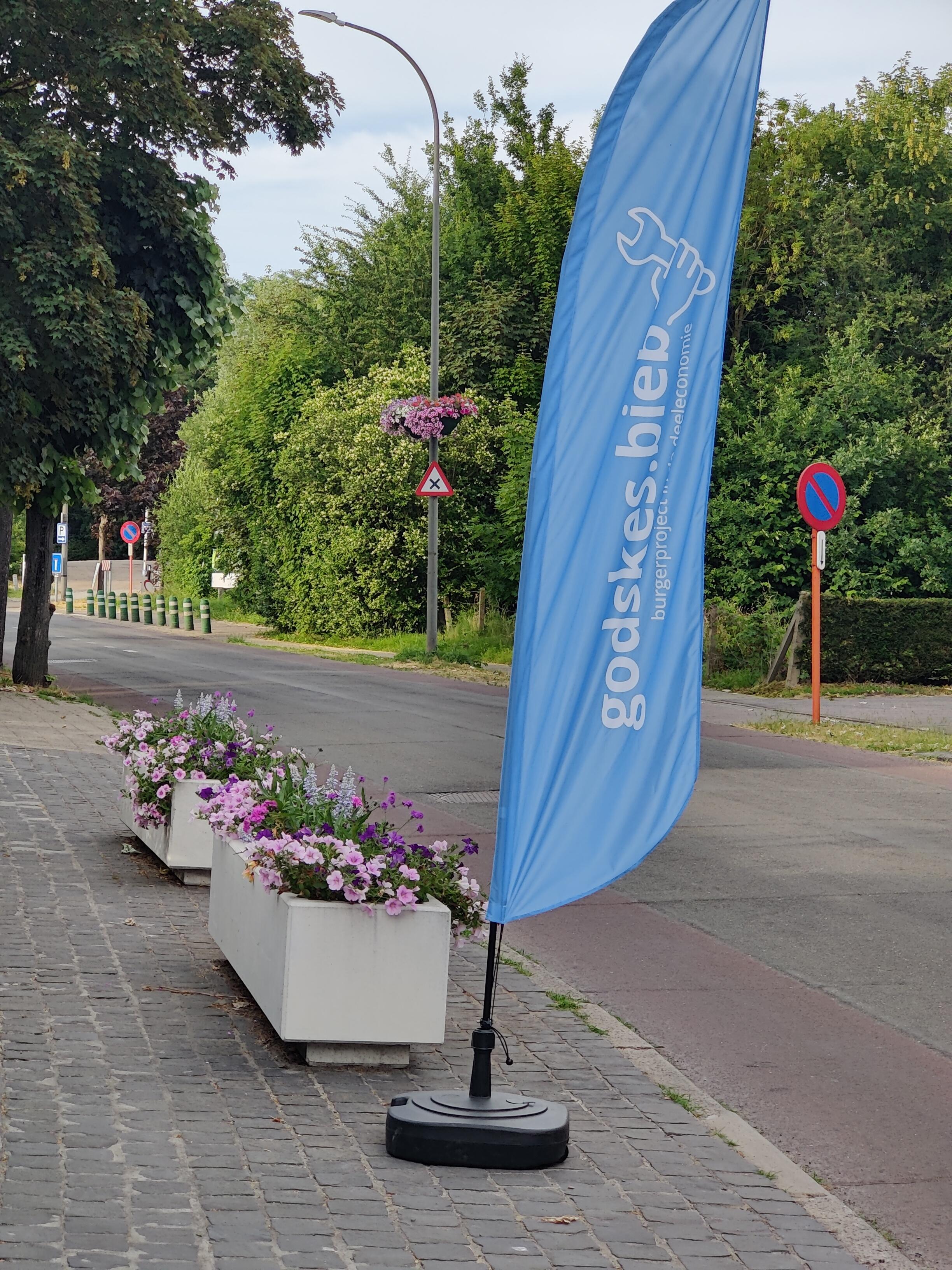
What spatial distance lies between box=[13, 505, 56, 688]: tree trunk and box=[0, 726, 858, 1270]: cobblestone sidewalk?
1504cm

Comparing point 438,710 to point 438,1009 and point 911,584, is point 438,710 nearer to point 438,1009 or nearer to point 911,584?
point 911,584

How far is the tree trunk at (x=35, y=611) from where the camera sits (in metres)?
21.5

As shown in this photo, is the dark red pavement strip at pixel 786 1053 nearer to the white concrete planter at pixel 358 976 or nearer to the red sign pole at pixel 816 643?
the white concrete planter at pixel 358 976

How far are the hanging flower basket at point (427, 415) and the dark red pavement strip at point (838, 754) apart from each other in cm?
1236

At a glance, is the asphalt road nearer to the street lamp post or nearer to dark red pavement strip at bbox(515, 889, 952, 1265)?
dark red pavement strip at bbox(515, 889, 952, 1265)

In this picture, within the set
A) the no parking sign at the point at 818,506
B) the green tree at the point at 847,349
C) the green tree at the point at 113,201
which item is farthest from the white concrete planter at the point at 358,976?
the green tree at the point at 847,349

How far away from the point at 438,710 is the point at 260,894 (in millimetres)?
14297

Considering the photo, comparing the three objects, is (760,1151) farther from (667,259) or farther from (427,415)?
(427,415)

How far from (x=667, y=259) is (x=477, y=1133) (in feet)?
8.69

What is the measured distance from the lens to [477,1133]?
15.3ft

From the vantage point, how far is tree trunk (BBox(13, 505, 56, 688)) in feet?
70.4

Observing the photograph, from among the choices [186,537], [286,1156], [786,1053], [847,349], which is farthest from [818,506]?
[186,537]

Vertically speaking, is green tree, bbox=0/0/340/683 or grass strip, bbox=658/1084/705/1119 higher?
green tree, bbox=0/0/340/683

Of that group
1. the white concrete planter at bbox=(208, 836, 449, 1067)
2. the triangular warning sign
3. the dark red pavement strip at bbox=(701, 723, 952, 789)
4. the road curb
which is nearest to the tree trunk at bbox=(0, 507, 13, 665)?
the triangular warning sign
